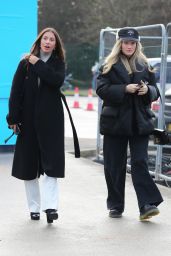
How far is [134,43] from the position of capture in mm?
6531

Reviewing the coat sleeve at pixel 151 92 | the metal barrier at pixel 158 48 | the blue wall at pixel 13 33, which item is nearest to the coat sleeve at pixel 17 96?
the coat sleeve at pixel 151 92

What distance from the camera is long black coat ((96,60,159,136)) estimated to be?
6.48m

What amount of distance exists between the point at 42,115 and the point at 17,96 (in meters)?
0.30

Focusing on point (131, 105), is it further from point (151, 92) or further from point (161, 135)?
point (161, 135)

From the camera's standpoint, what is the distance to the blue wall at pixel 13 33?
1080cm

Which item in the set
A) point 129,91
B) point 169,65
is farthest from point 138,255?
point 169,65

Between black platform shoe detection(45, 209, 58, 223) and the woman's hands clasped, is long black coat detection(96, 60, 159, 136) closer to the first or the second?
the woman's hands clasped

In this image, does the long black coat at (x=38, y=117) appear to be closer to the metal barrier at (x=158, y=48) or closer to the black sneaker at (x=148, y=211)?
the black sneaker at (x=148, y=211)

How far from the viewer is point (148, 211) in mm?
6523

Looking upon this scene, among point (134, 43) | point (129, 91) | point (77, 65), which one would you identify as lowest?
point (77, 65)

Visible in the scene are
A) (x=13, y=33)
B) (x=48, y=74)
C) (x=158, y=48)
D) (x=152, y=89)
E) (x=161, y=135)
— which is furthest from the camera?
(x=13, y=33)

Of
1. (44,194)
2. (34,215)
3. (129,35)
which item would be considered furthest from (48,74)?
(34,215)

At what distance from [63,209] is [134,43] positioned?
6.31 feet

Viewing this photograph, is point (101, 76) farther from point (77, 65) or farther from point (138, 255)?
point (77, 65)
